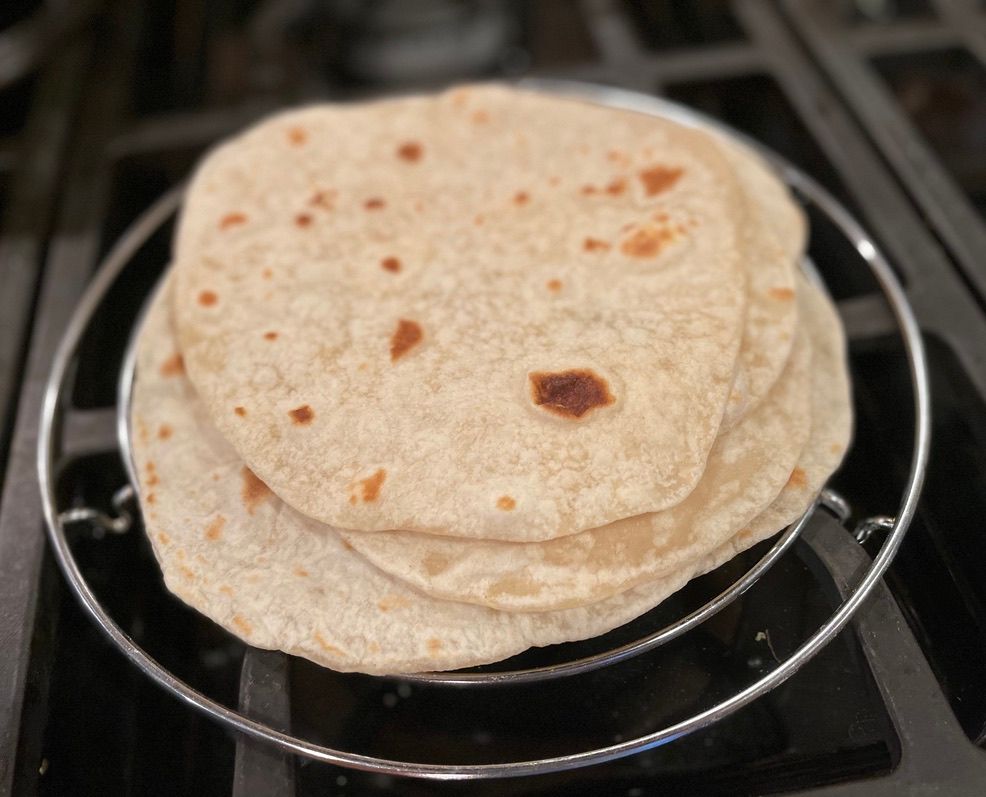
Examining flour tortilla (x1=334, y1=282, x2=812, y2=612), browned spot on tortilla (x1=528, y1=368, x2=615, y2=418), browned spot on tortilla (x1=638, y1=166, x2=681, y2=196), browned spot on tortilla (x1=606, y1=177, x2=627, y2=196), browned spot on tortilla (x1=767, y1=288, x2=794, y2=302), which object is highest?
browned spot on tortilla (x1=638, y1=166, x2=681, y2=196)

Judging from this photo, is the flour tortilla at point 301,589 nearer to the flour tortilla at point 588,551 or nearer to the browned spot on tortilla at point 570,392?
the flour tortilla at point 588,551

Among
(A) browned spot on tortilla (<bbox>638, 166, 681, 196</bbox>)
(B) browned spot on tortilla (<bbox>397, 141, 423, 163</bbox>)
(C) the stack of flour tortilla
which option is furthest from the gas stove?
(B) browned spot on tortilla (<bbox>397, 141, 423, 163</bbox>)

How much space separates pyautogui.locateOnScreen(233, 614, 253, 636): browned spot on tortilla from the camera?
991 millimetres

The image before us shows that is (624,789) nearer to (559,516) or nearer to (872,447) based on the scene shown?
(559,516)

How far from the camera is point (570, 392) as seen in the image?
106 centimetres

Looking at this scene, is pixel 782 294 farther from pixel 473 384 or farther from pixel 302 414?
pixel 302 414

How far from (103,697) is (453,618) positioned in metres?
0.58

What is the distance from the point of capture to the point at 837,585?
1.08 m

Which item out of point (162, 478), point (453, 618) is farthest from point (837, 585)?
point (162, 478)

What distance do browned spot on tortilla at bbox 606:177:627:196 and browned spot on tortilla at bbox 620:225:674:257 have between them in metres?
0.11

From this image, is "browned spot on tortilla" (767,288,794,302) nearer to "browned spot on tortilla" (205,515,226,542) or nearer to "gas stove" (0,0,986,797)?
"gas stove" (0,0,986,797)

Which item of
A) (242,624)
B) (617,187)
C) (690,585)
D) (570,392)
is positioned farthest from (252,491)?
(617,187)

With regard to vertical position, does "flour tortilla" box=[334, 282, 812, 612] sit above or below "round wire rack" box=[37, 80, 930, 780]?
above

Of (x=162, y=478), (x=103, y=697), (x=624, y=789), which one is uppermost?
(x=162, y=478)
